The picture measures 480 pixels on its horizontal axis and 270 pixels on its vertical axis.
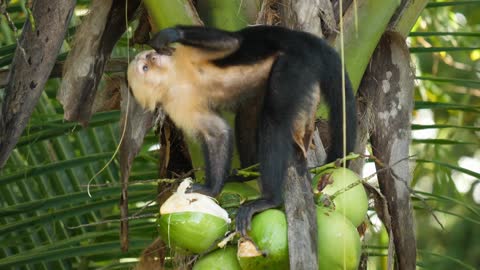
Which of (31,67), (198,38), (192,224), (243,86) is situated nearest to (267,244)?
(192,224)

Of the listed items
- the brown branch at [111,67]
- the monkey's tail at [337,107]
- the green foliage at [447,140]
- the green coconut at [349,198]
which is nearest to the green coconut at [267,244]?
the green coconut at [349,198]

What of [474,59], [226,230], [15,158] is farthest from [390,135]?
[474,59]

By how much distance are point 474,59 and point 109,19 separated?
10.4ft

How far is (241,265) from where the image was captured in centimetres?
149

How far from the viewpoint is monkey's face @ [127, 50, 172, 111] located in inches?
99.4

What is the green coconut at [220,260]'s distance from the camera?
1503mm

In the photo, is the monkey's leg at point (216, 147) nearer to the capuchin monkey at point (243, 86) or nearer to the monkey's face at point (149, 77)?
the capuchin monkey at point (243, 86)

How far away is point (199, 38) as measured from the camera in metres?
2.30

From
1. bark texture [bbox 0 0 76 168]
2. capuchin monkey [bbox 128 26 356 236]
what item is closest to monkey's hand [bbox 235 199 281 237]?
capuchin monkey [bbox 128 26 356 236]

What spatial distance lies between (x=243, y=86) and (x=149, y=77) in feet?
0.97

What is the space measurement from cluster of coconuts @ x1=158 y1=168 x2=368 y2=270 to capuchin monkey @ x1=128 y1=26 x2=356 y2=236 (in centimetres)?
44

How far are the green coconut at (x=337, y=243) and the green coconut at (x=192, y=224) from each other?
0.58 ft

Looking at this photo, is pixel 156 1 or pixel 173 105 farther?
pixel 173 105

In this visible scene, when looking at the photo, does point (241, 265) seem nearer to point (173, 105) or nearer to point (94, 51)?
point (94, 51)
